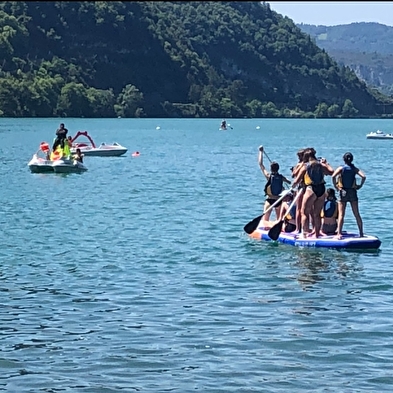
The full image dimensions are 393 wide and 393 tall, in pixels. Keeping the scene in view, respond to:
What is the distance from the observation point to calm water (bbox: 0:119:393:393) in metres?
11.6

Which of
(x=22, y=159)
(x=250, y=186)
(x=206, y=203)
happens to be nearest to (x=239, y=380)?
(x=206, y=203)

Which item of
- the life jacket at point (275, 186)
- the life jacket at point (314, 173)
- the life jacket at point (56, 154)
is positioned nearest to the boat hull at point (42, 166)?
the life jacket at point (56, 154)

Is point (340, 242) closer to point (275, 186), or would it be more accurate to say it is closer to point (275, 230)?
point (275, 230)

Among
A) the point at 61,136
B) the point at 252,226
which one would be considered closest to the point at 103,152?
the point at 61,136

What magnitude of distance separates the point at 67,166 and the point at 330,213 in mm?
23154

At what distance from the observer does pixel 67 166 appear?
42125mm

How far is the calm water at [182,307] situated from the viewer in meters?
11.6

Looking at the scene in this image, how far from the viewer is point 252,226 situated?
22188 millimetres

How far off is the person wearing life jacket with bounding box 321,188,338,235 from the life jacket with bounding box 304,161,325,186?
63 centimetres

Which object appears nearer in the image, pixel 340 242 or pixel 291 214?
pixel 340 242

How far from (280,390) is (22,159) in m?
44.9

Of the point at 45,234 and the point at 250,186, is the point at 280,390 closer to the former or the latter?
the point at 45,234

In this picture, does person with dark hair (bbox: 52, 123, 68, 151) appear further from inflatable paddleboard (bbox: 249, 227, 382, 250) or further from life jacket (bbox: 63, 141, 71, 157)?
inflatable paddleboard (bbox: 249, 227, 382, 250)

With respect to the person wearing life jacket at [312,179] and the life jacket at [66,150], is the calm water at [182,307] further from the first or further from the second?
the life jacket at [66,150]
